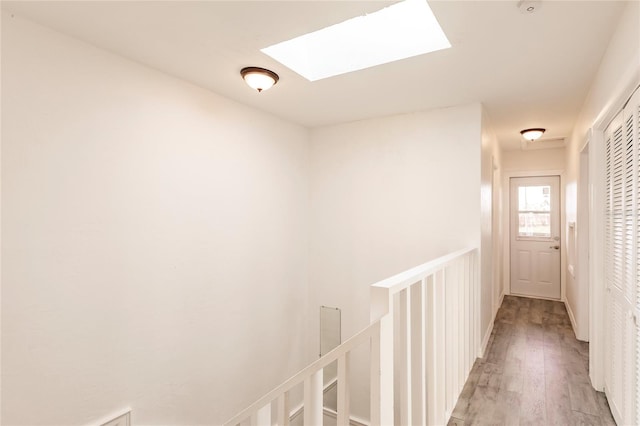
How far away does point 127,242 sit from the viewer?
7.52 feet

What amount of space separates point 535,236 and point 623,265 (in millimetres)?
4122

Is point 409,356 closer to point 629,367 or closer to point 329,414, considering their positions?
point 629,367

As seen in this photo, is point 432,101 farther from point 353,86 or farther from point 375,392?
point 375,392

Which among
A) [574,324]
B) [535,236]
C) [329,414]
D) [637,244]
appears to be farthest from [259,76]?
[535,236]

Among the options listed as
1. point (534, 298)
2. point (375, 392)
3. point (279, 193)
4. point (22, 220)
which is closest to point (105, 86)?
point (22, 220)

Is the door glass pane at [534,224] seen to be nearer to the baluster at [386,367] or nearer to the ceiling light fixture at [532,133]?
the ceiling light fixture at [532,133]

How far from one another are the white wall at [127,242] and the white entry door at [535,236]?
4396 millimetres

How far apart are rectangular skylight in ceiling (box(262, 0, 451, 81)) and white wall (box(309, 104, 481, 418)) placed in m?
1.26

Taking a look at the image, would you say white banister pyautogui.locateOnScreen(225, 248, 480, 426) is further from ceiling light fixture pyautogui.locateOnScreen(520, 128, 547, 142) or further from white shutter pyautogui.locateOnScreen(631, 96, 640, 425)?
ceiling light fixture pyautogui.locateOnScreen(520, 128, 547, 142)

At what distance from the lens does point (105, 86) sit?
217 centimetres

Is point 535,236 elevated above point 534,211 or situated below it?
below

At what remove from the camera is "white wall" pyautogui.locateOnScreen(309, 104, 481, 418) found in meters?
3.24

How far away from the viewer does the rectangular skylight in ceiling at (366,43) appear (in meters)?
2.15

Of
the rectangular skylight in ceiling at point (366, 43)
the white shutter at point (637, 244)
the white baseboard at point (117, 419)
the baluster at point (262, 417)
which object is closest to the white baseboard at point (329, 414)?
the white baseboard at point (117, 419)
